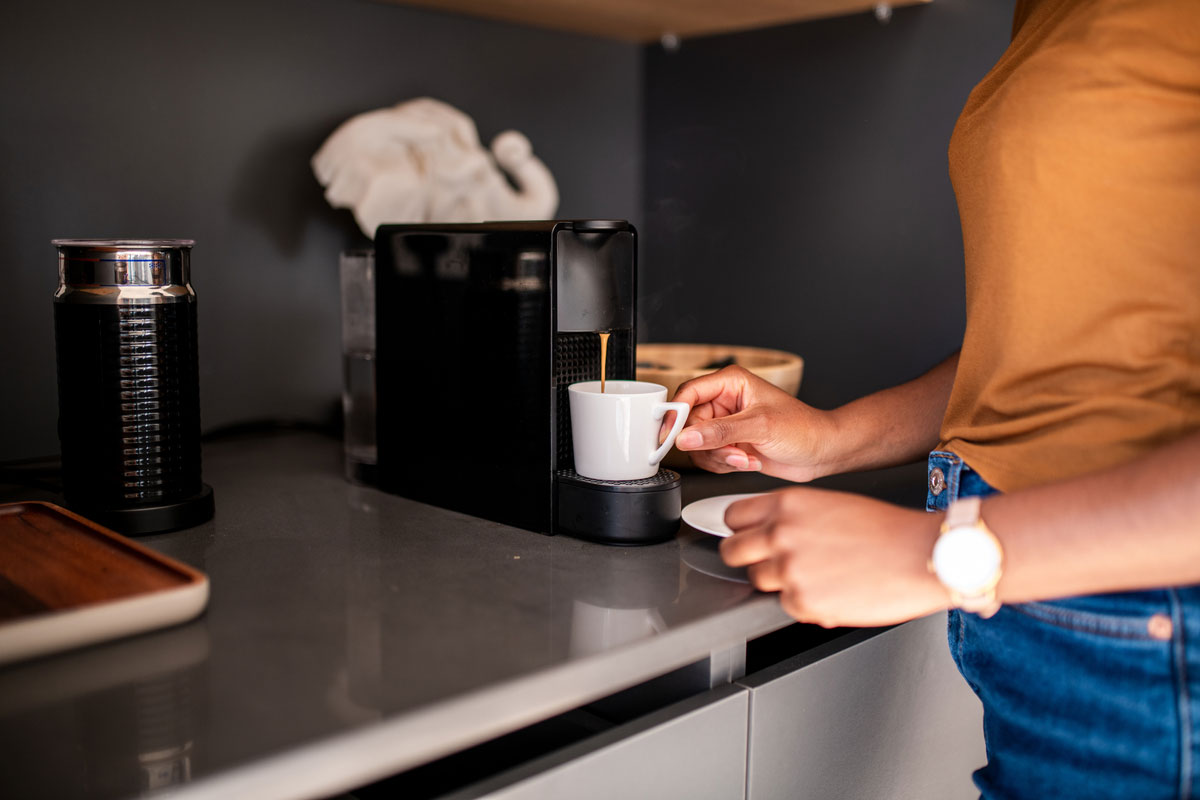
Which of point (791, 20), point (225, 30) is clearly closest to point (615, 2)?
point (791, 20)

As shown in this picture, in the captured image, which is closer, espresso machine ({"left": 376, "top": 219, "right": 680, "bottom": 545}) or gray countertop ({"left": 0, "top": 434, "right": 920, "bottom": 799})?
gray countertop ({"left": 0, "top": 434, "right": 920, "bottom": 799})

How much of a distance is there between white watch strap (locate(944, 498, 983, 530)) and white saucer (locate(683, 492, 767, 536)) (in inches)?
8.8

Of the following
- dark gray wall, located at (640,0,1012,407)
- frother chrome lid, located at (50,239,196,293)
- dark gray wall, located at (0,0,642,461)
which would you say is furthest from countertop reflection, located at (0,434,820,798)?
dark gray wall, located at (640,0,1012,407)

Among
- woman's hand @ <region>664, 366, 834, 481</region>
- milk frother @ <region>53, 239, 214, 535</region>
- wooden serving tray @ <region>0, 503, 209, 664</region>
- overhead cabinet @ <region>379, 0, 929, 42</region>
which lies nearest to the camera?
wooden serving tray @ <region>0, 503, 209, 664</region>

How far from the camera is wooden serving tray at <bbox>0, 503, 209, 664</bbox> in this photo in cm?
64

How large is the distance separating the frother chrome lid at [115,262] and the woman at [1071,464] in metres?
0.53

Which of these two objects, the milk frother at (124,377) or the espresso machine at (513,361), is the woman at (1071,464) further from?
the milk frother at (124,377)

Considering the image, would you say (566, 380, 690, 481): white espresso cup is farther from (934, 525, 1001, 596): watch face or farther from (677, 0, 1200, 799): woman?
(934, 525, 1001, 596): watch face

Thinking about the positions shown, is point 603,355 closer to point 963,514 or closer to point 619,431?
point 619,431

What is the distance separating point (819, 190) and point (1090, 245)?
2.64 ft

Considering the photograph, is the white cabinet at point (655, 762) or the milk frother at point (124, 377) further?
the milk frother at point (124, 377)

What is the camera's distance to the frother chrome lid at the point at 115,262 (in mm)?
865

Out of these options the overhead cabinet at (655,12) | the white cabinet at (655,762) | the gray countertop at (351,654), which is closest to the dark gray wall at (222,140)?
the overhead cabinet at (655,12)

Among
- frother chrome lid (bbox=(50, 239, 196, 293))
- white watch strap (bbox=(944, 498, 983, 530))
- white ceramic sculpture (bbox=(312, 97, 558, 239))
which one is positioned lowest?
white watch strap (bbox=(944, 498, 983, 530))
